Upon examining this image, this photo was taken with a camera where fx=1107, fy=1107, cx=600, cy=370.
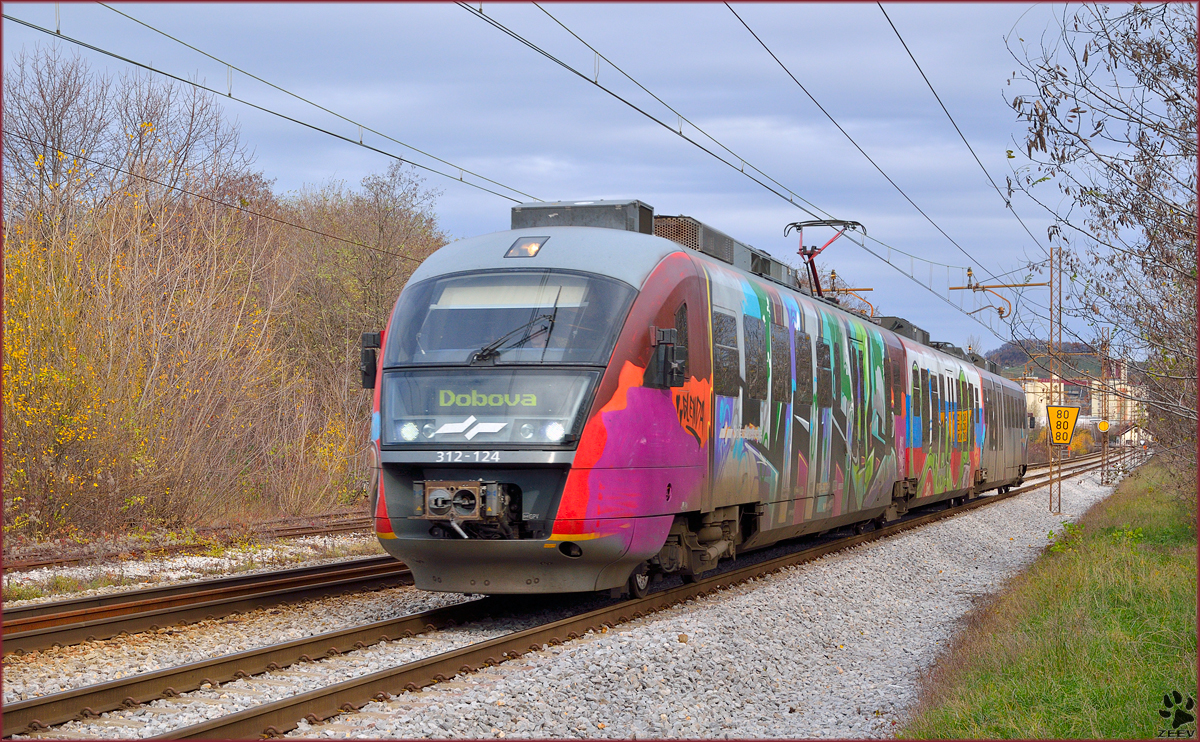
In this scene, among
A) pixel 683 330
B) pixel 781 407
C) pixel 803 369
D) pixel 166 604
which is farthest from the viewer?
pixel 803 369

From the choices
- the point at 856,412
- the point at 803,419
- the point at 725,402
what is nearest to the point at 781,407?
the point at 803,419

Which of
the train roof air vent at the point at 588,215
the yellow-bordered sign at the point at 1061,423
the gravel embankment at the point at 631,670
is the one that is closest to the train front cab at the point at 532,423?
the gravel embankment at the point at 631,670

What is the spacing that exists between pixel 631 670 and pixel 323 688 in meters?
2.27

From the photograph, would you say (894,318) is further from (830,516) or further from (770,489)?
(770,489)

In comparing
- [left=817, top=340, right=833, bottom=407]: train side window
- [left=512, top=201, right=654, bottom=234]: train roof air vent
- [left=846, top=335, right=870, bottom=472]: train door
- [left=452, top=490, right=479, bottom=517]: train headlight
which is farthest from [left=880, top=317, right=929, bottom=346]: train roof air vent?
[left=452, top=490, right=479, bottom=517]: train headlight

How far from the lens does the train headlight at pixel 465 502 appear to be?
9.21 meters

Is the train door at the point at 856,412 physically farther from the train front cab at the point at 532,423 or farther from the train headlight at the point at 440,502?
the train headlight at the point at 440,502

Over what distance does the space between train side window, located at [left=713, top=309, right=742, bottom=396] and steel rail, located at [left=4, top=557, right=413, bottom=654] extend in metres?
4.41

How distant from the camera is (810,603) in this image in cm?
1189

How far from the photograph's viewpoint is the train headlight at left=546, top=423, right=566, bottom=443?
30.1 feet

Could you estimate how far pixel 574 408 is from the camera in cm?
924

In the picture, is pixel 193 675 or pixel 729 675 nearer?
pixel 193 675

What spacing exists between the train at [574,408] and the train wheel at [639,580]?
1.0 inches

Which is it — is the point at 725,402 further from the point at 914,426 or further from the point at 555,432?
the point at 914,426
